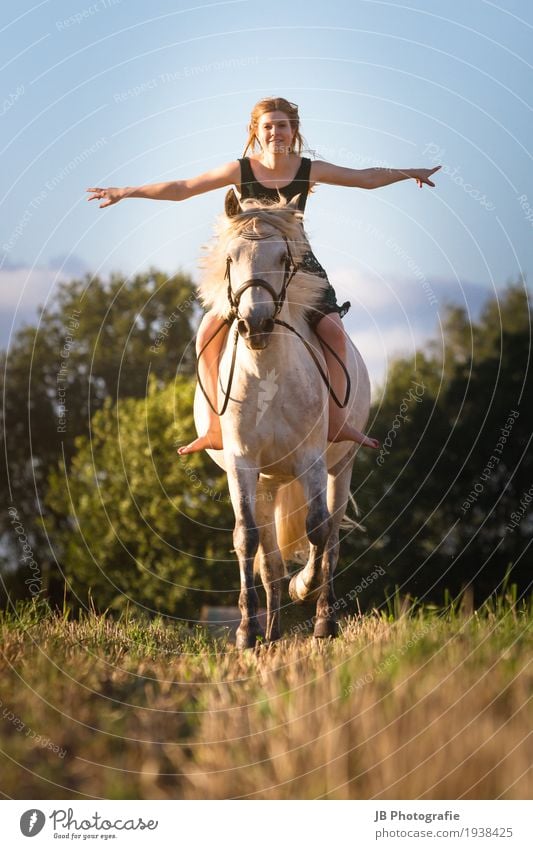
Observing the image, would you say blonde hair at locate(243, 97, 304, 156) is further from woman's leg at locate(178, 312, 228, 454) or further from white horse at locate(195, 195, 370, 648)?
woman's leg at locate(178, 312, 228, 454)

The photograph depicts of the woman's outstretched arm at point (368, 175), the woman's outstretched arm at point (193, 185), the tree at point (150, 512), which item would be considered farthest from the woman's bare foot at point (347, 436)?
the tree at point (150, 512)

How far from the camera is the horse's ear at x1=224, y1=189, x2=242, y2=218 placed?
27.1ft

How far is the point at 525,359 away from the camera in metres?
Answer: 35.5

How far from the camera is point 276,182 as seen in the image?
9.37 meters

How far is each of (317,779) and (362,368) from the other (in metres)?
6.90

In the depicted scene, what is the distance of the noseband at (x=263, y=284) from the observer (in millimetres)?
7859

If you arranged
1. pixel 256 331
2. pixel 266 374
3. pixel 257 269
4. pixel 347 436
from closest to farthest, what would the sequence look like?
pixel 256 331 → pixel 257 269 → pixel 266 374 → pixel 347 436

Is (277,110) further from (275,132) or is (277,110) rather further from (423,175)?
(423,175)

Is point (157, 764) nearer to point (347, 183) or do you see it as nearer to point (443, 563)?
point (347, 183)

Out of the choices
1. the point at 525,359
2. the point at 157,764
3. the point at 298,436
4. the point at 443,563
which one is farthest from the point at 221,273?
the point at 525,359

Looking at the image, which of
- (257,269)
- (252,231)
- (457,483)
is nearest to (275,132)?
(252,231)

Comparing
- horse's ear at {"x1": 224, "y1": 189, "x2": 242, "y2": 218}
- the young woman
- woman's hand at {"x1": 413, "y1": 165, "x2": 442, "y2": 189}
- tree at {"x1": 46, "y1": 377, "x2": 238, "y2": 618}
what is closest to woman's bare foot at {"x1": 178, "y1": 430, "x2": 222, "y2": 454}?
the young woman

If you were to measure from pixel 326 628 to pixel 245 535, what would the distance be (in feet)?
5.00

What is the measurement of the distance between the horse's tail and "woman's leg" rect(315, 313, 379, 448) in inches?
31.2
